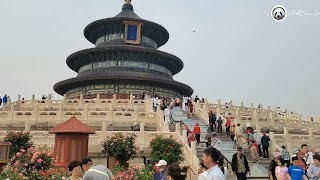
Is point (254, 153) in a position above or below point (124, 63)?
below

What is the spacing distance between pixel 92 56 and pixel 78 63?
3.14 meters

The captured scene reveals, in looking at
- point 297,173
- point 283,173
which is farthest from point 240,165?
point 297,173

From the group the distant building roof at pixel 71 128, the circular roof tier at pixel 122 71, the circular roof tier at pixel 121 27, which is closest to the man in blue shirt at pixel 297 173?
the distant building roof at pixel 71 128

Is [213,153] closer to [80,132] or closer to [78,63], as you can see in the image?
[80,132]

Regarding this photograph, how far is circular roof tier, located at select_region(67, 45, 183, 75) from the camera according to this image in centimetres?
4281

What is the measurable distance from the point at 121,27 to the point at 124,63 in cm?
611

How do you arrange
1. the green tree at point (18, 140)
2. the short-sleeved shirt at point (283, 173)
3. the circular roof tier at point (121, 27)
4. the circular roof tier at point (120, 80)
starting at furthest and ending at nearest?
the circular roof tier at point (121, 27)
the circular roof tier at point (120, 80)
the green tree at point (18, 140)
the short-sleeved shirt at point (283, 173)

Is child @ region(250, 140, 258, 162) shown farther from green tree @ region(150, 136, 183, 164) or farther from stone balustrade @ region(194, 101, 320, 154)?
green tree @ region(150, 136, 183, 164)

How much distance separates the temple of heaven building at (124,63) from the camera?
134ft

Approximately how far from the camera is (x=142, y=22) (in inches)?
1850

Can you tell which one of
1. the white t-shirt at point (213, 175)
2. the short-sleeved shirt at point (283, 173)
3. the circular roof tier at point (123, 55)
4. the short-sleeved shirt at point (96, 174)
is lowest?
the short-sleeved shirt at point (283, 173)

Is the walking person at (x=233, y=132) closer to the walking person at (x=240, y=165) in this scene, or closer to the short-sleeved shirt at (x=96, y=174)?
the walking person at (x=240, y=165)

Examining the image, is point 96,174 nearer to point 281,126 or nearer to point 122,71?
point 281,126

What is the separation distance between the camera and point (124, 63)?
144ft
